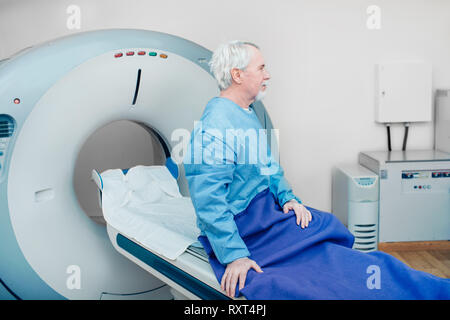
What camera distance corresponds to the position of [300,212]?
1265mm

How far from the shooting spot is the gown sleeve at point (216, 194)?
1147mm

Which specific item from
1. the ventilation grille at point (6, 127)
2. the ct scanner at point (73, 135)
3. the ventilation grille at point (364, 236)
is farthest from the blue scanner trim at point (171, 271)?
the ventilation grille at point (364, 236)

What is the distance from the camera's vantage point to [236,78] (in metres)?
1.30

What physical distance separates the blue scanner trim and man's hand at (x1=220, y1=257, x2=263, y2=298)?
5cm

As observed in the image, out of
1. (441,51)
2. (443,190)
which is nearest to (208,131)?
(443,190)

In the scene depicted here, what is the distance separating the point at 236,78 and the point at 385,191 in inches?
55.3

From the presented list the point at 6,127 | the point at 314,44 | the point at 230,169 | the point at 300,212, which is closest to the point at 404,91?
the point at 314,44

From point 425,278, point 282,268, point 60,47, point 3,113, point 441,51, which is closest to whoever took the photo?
point 425,278

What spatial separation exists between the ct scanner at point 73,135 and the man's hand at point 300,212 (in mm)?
307

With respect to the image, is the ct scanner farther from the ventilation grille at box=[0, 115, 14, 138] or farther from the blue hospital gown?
the blue hospital gown

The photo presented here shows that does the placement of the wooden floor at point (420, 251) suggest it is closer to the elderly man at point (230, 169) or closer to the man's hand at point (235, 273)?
the elderly man at point (230, 169)

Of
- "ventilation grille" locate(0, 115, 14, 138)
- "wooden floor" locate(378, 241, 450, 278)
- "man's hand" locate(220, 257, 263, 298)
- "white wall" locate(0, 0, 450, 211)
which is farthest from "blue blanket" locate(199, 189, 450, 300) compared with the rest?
"white wall" locate(0, 0, 450, 211)

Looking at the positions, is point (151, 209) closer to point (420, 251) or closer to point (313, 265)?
point (313, 265)

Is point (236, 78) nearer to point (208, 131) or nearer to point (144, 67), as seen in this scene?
point (208, 131)
